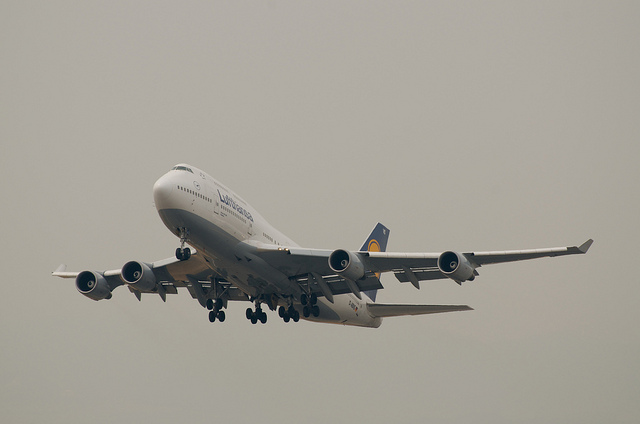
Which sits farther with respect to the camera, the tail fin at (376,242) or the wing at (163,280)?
the tail fin at (376,242)

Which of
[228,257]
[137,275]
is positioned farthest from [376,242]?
[228,257]

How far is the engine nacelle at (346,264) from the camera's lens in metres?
35.6

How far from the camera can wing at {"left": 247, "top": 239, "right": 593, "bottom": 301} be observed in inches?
1364

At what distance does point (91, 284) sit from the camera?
4278cm

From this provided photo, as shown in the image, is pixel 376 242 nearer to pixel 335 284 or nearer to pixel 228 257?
pixel 335 284

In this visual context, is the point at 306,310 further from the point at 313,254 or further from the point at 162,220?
the point at 162,220

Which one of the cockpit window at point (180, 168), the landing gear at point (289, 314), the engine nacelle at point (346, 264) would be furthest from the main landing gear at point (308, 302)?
the cockpit window at point (180, 168)

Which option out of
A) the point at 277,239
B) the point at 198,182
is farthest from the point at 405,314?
the point at 198,182

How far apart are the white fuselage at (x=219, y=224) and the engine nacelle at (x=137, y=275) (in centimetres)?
541

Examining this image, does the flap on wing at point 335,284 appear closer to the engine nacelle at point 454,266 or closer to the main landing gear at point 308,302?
the main landing gear at point 308,302

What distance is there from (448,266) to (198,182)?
1158 cm

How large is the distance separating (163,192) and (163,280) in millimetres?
11105

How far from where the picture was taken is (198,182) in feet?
112

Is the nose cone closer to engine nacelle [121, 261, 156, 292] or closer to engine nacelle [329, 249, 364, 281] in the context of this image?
engine nacelle [329, 249, 364, 281]
